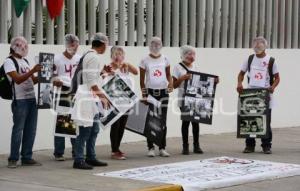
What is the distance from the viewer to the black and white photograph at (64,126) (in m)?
10.4

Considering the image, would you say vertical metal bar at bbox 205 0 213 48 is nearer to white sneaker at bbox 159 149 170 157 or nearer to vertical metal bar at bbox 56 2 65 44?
vertical metal bar at bbox 56 2 65 44

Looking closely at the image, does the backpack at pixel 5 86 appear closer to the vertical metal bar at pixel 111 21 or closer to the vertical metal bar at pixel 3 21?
the vertical metal bar at pixel 3 21

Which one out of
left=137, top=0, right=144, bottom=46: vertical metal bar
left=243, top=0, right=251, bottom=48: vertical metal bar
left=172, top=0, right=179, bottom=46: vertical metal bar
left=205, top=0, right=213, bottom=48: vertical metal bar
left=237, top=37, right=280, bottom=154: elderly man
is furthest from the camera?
left=243, top=0, right=251, bottom=48: vertical metal bar

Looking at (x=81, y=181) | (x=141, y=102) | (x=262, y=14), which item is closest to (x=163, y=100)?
(x=141, y=102)

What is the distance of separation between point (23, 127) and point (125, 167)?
1.54 m

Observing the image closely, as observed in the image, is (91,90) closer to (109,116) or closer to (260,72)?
(109,116)

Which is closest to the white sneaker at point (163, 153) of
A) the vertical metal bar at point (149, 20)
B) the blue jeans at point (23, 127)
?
the blue jeans at point (23, 127)

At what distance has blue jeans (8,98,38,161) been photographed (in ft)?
33.5

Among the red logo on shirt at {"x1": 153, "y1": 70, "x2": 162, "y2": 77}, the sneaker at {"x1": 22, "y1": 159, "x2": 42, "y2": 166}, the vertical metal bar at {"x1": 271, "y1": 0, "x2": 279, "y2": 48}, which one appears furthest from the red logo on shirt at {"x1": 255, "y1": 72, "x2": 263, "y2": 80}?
the vertical metal bar at {"x1": 271, "y1": 0, "x2": 279, "y2": 48}

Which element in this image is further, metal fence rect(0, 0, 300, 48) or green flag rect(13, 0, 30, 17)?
metal fence rect(0, 0, 300, 48)

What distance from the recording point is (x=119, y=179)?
30.2ft

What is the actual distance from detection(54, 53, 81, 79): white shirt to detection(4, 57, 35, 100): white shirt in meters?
0.53

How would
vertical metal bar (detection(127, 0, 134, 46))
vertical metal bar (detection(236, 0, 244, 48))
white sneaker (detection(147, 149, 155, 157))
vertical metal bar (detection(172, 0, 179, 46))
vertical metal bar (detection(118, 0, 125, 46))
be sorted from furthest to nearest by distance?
vertical metal bar (detection(236, 0, 244, 48)), vertical metal bar (detection(172, 0, 179, 46)), vertical metal bar (detection(127, 0, 134, 46)), vertical metal bar (detection(118, 0, 125, 46)), white sneaker (detection(147, 149, 155, 157))

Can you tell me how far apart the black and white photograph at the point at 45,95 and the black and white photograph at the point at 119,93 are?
35.5 inches
